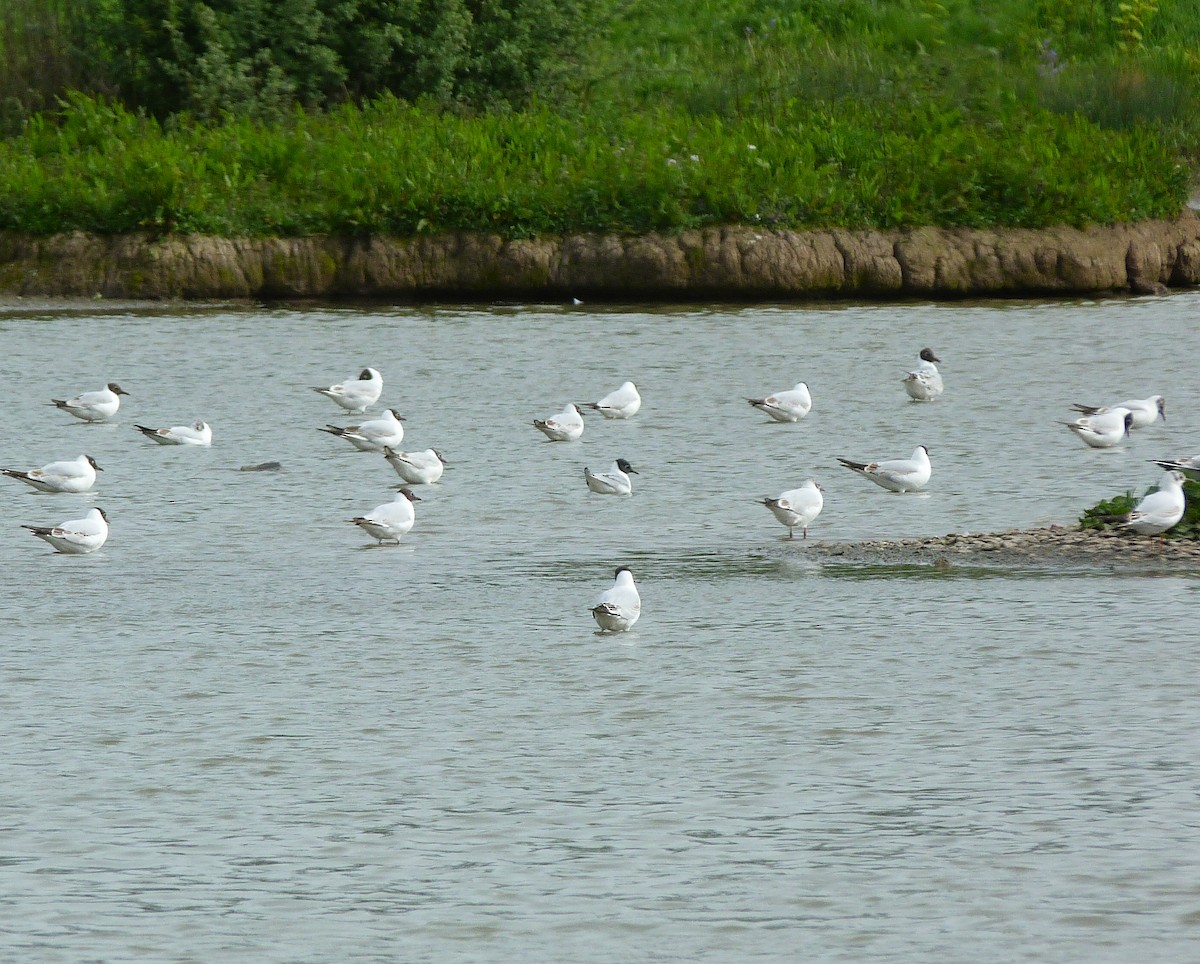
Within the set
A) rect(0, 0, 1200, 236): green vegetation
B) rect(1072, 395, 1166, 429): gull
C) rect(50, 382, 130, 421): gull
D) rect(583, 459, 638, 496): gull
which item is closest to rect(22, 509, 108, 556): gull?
rect(583, 459, 638, 496): gull

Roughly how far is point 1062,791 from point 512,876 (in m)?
2.16

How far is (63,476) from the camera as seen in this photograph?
1514 cm

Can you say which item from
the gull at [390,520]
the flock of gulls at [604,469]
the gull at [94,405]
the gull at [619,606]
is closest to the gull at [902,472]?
the flock of gulls at [604,469]

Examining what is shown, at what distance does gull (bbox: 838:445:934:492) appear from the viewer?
48.6 ft

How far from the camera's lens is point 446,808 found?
26.0 feet

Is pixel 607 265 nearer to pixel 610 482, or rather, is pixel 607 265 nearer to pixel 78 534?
pixel 610 482

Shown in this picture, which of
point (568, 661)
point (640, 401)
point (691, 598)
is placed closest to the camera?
point (568, 661)

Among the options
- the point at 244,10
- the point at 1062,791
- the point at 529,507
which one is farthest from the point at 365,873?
the point at 244,10

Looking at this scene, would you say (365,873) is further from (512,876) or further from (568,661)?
(568,661)

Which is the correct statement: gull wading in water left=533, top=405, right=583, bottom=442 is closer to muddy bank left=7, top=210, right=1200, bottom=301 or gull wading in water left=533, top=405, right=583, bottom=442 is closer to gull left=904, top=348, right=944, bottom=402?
gull left=904, top=348, right=944, bottom=402

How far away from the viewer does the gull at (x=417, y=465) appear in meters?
15.4

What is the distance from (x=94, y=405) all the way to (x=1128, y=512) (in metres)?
9.63

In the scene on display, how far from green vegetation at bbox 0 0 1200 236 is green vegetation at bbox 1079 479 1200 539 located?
1466 centimetres

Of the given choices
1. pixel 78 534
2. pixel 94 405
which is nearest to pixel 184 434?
pixel 94 405
